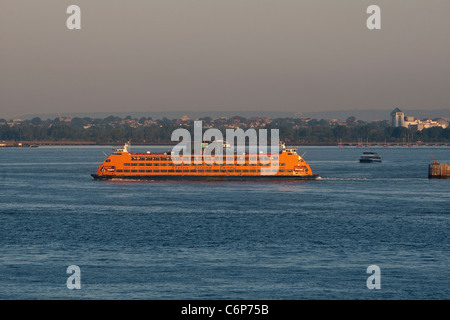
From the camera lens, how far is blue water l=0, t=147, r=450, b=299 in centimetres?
3922

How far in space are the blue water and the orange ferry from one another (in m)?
17.3

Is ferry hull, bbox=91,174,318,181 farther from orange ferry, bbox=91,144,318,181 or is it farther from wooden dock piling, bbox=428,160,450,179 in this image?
wooden dock piling, bbox=428,160,450,179

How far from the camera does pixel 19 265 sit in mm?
45156

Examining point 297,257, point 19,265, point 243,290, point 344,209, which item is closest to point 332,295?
point 243,290

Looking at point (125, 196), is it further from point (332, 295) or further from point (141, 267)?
point (332, 295)

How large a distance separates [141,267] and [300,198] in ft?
156

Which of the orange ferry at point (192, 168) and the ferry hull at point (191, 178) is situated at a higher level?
the orange ferry at point (192, 168)

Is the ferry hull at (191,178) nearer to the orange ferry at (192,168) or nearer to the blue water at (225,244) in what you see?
Result: the orange ferry at (192,168)

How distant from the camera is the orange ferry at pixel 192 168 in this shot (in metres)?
115

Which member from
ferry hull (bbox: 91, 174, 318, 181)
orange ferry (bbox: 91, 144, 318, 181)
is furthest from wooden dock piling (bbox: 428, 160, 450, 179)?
ferry hull (bbox: 91, 174, 318, 181)

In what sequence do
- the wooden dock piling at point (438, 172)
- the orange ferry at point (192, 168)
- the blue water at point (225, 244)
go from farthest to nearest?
1. the wooden dock piling at point (438, 172)
2. the orange ferry at point (192, 168)
3. the blue water at point (225, 244)

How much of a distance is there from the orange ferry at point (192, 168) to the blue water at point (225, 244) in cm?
1732

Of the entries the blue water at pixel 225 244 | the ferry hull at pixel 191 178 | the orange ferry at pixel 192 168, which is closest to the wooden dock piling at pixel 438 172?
the orange ferry at pixel 192 168

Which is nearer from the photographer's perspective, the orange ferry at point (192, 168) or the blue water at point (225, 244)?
the blue water at point (225, 244)
